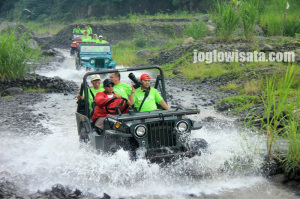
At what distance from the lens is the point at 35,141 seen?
805 centimetres

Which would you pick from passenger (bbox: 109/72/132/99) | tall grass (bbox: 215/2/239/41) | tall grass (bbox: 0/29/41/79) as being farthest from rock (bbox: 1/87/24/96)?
tall grass (bbox: 215/2/239/41)

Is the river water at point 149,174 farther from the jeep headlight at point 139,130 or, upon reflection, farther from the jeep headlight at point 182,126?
the jeep headlight at point 182,126

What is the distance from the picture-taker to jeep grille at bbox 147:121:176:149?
5367 mm

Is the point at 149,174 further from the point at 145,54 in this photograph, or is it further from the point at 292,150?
the point at 145,54

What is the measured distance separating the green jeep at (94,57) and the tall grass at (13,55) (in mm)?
5044

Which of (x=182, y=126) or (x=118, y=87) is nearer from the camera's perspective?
(x=182, y=126)

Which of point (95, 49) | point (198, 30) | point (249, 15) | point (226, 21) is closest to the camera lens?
point (249, 15)

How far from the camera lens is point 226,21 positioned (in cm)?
1753

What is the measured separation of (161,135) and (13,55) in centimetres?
810

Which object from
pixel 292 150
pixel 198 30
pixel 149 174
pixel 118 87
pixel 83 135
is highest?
A: pixel 198 30

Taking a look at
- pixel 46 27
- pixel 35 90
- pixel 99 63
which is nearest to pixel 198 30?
pixel 99 63

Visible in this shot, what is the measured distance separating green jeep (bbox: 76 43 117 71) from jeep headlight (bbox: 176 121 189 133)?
12.6m

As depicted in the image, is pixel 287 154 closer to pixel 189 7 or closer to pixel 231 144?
pixel 231 144

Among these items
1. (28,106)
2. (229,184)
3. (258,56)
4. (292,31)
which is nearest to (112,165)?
(229,184)
